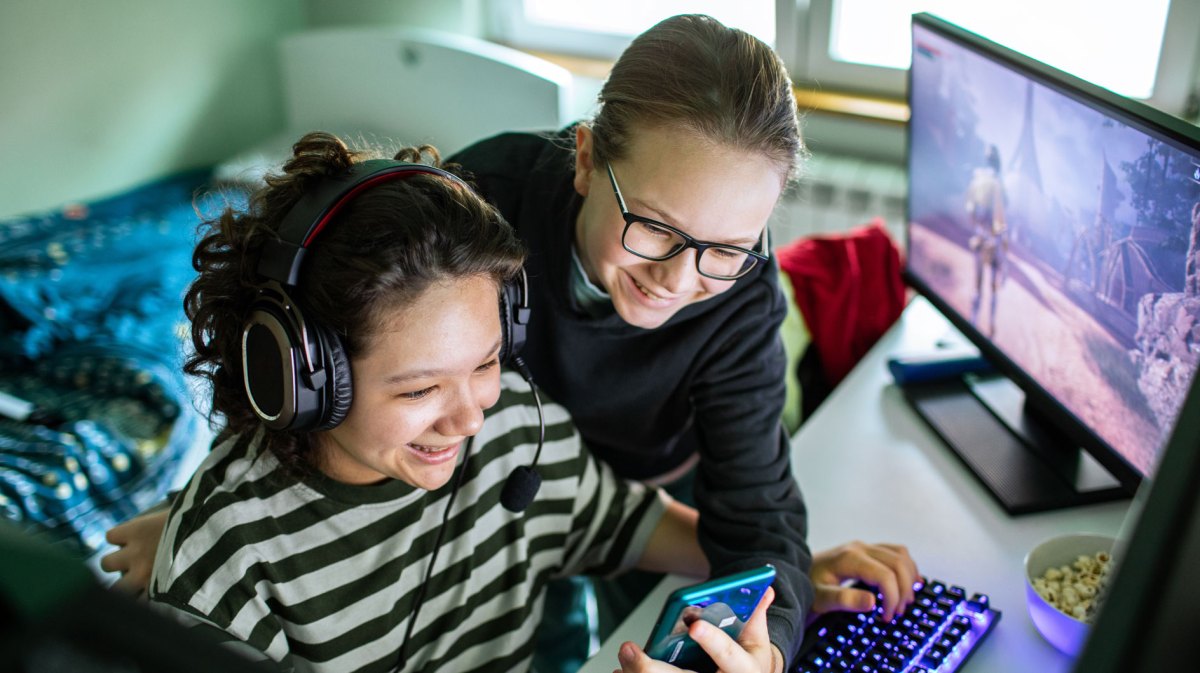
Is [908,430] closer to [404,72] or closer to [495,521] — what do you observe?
[495,521]

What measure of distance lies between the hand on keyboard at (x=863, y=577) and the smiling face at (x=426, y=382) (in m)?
0.40

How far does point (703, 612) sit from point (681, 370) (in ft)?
1.15

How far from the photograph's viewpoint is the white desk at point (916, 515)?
1.00 m

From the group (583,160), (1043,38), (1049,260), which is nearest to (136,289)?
(583,160)

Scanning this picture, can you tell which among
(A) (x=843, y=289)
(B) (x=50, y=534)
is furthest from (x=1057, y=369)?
(B) (x=50, y=534)

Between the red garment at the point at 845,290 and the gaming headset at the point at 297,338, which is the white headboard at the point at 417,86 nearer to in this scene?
the red garment at the point at 845,290

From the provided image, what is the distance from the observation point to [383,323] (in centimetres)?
84

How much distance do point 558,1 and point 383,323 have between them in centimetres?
233

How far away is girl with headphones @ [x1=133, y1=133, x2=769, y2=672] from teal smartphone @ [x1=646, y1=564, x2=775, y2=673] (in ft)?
0.08

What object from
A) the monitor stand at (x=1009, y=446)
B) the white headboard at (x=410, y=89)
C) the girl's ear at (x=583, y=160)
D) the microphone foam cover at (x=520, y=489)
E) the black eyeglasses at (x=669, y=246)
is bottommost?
the monitor stand at (x=1009, y=446)

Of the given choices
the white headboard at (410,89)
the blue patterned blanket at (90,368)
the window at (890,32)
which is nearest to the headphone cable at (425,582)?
the blue patterned blanket at (90,368)

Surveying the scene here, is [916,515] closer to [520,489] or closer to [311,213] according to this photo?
[520,489]

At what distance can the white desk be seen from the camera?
1005 mm

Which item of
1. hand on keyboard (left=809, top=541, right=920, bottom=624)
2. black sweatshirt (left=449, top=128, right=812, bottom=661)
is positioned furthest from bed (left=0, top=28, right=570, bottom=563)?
hand on keyboard (left=809, top=541, right=920, bottom=624)
